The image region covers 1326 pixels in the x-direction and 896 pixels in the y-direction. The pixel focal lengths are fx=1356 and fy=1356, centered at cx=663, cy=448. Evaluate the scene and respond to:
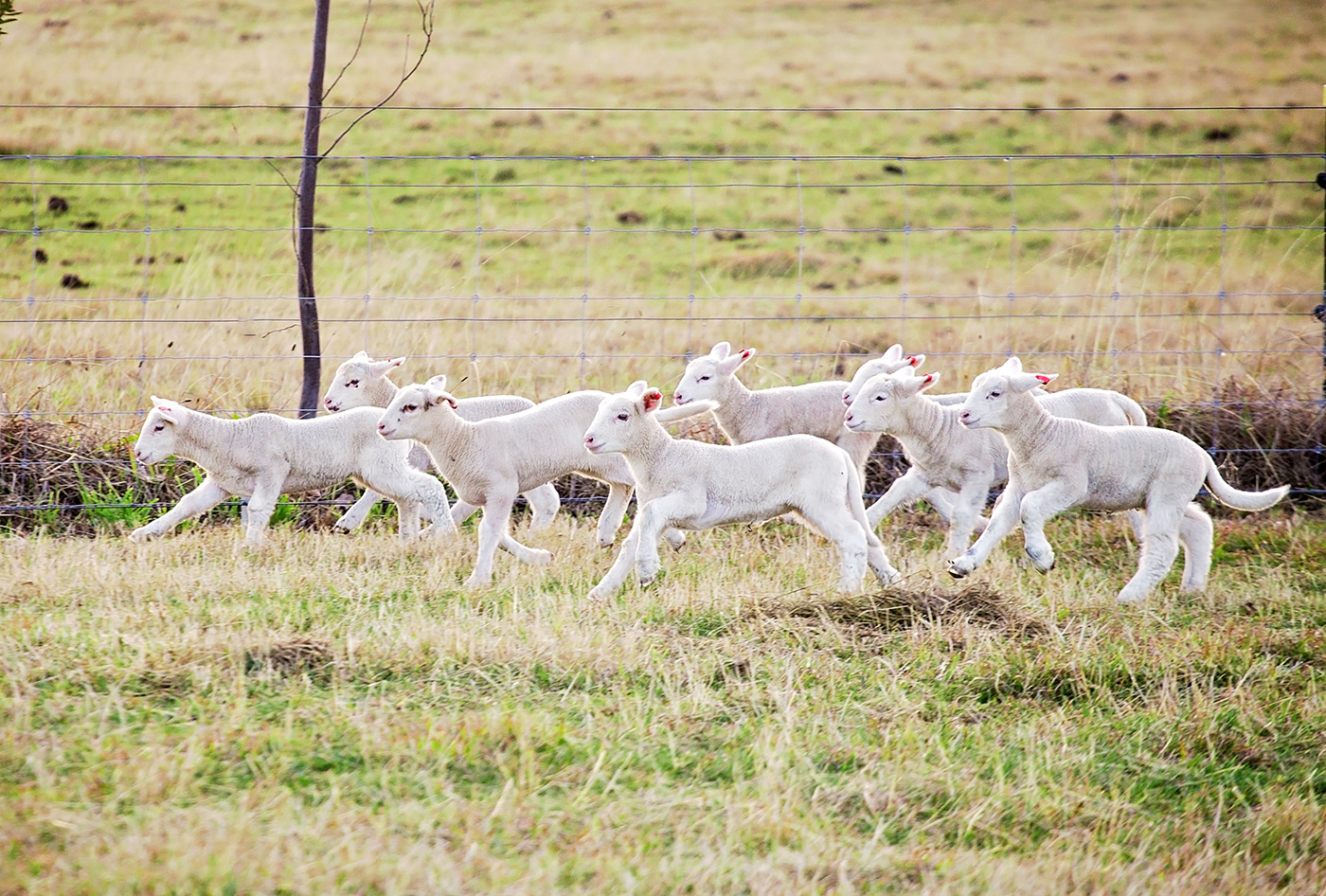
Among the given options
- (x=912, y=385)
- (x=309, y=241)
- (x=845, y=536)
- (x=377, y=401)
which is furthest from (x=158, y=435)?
(x=912, y=385)

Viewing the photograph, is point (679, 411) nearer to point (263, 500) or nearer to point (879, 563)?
point (879, 563)

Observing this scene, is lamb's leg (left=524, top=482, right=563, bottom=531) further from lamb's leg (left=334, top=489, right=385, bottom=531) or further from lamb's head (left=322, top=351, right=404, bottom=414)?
lamb's head (left=322, top=351, right=404, bottom=414)

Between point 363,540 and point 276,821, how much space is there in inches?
125

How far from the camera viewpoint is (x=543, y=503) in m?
6.79

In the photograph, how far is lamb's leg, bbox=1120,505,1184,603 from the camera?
18.6 feet

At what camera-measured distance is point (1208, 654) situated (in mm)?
4715

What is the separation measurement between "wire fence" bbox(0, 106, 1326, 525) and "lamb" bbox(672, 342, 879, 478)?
0.50 meters

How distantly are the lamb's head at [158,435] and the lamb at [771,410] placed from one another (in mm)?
2415

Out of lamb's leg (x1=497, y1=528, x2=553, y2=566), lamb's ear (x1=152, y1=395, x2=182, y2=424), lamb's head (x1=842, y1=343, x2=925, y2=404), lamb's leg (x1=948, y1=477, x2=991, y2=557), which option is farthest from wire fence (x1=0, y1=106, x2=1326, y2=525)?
lamb's leg (x1=497, y1=528, x2=553, y2=566)

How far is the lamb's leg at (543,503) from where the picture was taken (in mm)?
6742

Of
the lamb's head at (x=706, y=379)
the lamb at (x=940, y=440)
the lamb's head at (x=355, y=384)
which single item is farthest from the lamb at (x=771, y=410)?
the lamb's head at (x=355, y=384)

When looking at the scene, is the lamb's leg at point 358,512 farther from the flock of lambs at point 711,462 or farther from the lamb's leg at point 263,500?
the lamb's leg at point 263,500

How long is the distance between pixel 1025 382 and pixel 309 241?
3962mm

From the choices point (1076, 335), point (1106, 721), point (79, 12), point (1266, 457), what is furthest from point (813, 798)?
point (79, 12)
